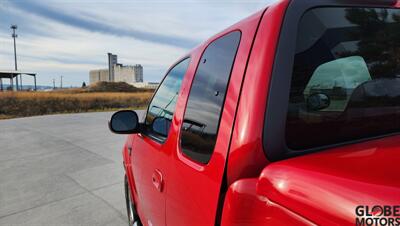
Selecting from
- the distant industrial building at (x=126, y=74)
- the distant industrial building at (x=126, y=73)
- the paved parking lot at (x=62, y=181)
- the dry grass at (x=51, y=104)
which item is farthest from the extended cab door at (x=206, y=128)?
the distant industrial building at (x=126, y=73)

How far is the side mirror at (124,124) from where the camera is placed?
2.62m

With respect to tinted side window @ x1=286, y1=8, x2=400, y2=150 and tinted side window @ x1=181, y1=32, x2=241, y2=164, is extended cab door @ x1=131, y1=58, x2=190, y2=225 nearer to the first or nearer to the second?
tinted side window @ x1=181, y1=32, x2=241, y2=164

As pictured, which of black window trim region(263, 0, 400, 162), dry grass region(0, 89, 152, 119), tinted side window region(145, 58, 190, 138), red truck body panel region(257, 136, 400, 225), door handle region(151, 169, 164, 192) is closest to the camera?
red truck body panel region(257, 136, 400, 225)

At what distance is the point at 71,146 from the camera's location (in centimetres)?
870

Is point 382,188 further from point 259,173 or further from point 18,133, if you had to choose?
point 18,133

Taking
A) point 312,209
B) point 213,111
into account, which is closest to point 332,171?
point 312,209

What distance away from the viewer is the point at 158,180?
2.04 m

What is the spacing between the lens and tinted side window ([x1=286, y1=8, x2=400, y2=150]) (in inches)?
51.9

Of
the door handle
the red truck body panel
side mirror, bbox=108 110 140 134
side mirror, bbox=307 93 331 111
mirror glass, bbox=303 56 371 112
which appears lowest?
the door handle

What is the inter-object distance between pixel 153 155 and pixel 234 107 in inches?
39.5

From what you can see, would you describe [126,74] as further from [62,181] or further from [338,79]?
[338,79]

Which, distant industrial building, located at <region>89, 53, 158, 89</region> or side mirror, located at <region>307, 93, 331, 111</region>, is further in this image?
distant industrial building, located at <region>89, 53, 158, 89</region>

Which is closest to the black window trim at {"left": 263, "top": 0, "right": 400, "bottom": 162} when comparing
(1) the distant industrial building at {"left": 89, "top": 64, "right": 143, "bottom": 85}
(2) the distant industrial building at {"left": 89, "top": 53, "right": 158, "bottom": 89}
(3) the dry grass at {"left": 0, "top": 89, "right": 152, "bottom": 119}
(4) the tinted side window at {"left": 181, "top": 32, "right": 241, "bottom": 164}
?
(4) the tinted side window at {"left": 181, "top": 32, "right": 241, "bottom": 164}

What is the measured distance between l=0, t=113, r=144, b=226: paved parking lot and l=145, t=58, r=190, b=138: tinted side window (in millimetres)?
1754
